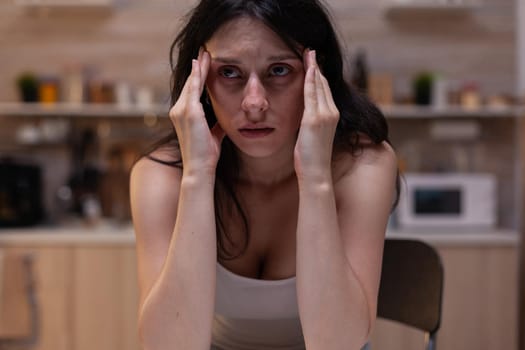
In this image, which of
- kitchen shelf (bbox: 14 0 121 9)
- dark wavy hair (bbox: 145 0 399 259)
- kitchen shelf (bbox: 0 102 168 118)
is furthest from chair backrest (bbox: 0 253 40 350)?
dark wavy hair (bbox: 145 0 399 259)

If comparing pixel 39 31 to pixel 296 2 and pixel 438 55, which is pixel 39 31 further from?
pixel 296 2

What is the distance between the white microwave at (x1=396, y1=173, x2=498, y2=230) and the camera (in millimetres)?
2789

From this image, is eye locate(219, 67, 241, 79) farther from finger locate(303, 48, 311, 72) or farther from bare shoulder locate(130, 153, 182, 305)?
bare shoulder locate(130, 153, 182, 305)

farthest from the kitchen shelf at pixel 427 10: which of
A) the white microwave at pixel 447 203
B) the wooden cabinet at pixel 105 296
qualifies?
the wooden cabinet at pixel 105 296

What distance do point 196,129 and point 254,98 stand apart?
0.13 meters

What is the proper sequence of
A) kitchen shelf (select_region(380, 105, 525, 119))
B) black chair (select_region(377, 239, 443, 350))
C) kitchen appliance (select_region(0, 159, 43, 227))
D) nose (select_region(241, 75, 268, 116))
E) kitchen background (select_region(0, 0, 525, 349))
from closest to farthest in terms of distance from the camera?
nose (select_region(241, 75, 268, 116)) → black chair (select_region(377, 239, 443, 350)) → kitchen appliance (select_region(0, 159, 43, 227)) → kitchen shelf (select_region(380, 105, 525, 119)) → kitchen background (select_region(0, 0, 525, 349))

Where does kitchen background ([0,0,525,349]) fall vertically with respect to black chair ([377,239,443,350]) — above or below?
above

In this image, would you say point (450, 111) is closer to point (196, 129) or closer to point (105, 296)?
point (105, 296)

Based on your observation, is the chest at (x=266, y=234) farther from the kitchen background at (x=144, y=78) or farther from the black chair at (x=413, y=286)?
the kitchen background at (x=144, y=78)

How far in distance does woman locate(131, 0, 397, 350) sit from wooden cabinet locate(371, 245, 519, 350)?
1600 millimetres

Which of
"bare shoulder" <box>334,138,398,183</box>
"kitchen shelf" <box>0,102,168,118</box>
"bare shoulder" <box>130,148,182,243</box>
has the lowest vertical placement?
"bare shoulder" <box>130,148,182,243</box>

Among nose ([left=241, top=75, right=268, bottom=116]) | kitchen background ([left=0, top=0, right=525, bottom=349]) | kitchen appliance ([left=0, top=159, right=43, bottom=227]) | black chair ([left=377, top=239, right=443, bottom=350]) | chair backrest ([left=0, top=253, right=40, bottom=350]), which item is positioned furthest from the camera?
kitchen background ([left=0, top=0, right=525, bottom=349])

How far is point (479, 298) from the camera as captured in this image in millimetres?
2641

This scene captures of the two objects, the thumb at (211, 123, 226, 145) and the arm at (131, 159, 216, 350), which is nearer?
the arm at (131, 159, 216, 350)
